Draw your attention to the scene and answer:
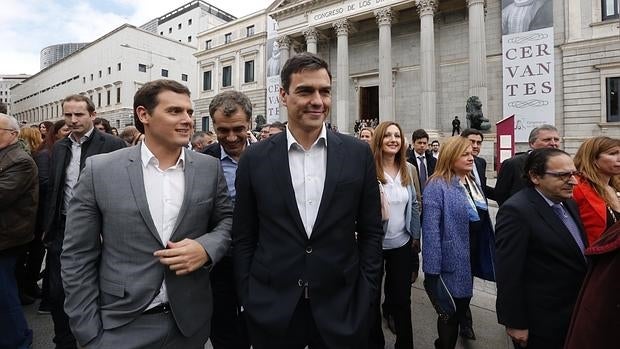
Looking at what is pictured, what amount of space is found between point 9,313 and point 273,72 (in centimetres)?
2945

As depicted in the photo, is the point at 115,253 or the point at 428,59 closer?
the point at 115,253

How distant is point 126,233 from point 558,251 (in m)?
2.54

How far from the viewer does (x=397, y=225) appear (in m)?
3.35

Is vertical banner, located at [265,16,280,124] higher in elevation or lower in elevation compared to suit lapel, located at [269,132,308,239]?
higher

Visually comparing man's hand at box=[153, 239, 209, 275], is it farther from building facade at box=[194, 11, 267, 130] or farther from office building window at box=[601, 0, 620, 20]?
building facade at box=[194, 11, 267, 130]

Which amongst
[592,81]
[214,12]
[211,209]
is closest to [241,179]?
[211,209]

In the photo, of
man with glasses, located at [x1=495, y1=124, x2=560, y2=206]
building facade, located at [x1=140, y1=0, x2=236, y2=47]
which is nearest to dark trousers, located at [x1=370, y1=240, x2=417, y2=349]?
man with glasses, located at [x1=495, y1=124, x2=560, y2=206]

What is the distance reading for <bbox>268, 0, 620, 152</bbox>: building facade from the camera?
61.6 feet

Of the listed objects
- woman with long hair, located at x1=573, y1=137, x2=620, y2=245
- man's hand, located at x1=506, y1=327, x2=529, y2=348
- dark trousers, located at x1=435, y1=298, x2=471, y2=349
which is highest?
woman with long hair, located at x1=573, y1=137, x2=620, y2=245

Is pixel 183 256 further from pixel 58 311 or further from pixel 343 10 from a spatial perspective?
pixel 343 10

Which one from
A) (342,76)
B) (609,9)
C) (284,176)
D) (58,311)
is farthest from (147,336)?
(609,9)

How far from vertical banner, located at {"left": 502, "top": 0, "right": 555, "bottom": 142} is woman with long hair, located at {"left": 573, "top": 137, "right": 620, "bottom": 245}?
1740 centimetres

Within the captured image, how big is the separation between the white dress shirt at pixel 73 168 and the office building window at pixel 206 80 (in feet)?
126

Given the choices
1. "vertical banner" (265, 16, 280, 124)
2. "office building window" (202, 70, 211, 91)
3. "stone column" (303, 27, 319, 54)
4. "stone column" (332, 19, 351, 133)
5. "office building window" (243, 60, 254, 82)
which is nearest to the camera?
"stone column" (332, 19, 351, 133)
